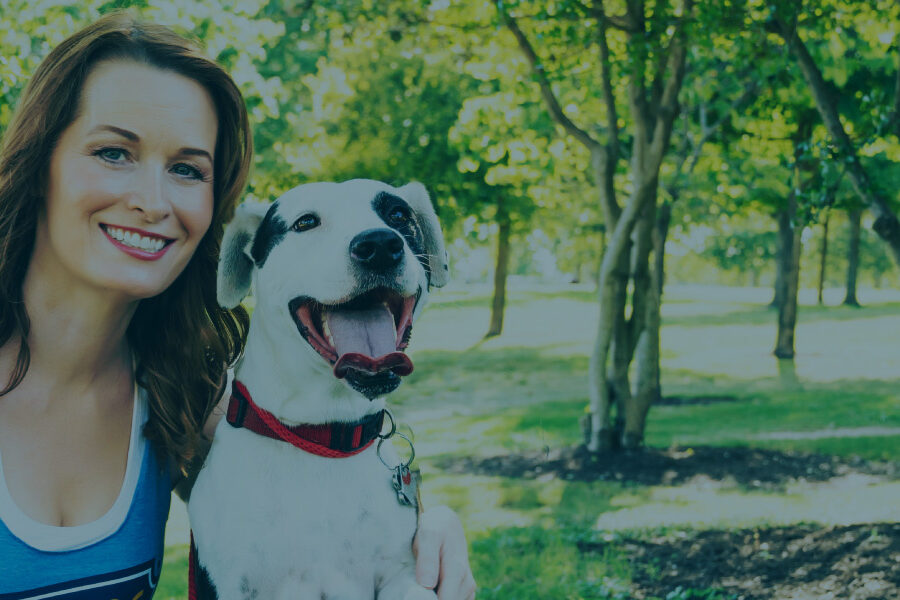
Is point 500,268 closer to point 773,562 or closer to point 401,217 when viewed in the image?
point 773,562

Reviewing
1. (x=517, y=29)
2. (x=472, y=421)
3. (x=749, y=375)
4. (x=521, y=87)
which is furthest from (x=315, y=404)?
(x=749, y=375)

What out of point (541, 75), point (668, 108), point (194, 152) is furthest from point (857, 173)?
point (194, 152)

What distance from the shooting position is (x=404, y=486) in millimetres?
2445

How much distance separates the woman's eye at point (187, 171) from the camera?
2461 millimetres

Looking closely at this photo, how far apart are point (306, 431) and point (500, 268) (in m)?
20.6

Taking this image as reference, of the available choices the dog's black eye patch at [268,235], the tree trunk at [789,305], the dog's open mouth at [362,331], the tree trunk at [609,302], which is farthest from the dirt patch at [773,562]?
the tree trunk at [789,305]

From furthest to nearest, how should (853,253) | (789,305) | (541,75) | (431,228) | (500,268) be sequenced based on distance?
(853,253) < (500,268) < (789,305) < (541,75) < (431,228)

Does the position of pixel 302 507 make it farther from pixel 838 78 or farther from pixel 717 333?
pixel 717 333

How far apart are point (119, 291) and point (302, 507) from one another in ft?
2.51

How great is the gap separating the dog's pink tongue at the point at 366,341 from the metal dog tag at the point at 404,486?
36 centimetres

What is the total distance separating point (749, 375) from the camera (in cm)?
1664

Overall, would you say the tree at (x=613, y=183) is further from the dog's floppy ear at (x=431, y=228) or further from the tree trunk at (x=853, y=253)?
the tree trunk at (x=853, y=253)

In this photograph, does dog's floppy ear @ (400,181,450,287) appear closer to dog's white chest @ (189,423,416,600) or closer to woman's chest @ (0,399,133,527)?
dog's white chest @ (189,423,416,600)

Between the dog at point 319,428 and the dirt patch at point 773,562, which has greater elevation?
the dog at point 319,428
